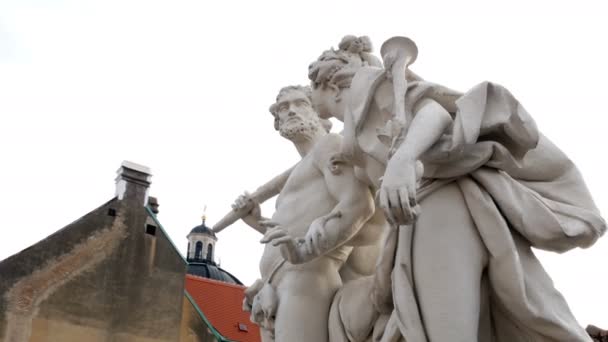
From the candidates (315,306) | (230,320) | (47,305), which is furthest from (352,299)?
(230,320)

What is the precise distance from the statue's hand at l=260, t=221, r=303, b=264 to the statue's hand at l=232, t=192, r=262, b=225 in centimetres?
86

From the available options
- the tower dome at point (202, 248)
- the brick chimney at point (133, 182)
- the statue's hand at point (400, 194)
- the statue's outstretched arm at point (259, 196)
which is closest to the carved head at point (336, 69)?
the statue's outstretched arm at point (259, 196)

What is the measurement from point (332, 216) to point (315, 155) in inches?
20.9

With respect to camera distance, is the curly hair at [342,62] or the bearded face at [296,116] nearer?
the curly hair at [342,62]

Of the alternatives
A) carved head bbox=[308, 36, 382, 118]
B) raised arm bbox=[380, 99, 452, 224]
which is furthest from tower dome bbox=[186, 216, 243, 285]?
raised arm bbox=[380, 99, 452, 224]

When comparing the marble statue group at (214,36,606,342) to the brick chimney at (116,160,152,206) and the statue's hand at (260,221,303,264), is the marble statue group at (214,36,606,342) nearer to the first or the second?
the statue's hand at (260,221,303,264)

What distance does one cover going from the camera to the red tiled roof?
24.5 m

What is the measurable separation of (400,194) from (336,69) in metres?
1.34

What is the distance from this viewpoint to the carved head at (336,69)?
4.05 meters

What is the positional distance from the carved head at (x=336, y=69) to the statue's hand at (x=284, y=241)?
31.2 inches

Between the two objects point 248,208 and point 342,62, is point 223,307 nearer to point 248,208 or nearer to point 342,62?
point 248,208

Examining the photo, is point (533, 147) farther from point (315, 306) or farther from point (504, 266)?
point (315, 306)

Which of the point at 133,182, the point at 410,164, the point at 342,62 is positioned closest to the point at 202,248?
the point at 133,182

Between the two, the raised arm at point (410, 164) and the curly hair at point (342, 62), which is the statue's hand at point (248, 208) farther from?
the raised arm at point (410, 164)
